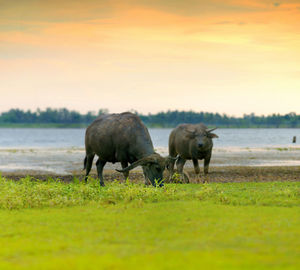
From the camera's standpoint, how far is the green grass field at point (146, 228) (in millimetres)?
6016

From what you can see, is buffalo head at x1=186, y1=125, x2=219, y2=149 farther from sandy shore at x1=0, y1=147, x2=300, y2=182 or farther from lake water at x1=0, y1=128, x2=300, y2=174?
lake water at x1=0, y1=128, x2=300, y2=174

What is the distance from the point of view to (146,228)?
818 cm

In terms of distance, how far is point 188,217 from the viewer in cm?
901

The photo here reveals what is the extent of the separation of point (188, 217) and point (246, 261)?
3.19 m

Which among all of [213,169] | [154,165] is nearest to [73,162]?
[213,169]

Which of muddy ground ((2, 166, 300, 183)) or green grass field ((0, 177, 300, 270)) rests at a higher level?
green grass field ((0, 177, 300, 270))

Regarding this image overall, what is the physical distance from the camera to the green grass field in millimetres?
6016

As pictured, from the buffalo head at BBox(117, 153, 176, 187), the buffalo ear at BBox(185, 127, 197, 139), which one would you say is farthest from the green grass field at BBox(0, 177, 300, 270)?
the buffalo ear at BBox(185, 127, 197, 139)

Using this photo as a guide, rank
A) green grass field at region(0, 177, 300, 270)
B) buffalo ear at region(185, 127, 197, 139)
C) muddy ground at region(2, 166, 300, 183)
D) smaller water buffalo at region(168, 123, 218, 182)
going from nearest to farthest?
green grass field at region(0, 177, 300, 270) < smaller water buffalo at region(168, 123, 218, 182) < buffalo ear at region(185, 127, 197, 139) < muddy ground at region(2, 166, 300, 183)

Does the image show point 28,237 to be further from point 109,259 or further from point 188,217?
point 188,217

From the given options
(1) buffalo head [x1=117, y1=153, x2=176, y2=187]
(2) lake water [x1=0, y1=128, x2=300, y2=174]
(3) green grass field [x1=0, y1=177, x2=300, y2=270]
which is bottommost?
(2) lake water [x1=0, y1=128, x2=300, y2=174]

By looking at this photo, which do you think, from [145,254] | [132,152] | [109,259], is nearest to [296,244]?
[145,254]

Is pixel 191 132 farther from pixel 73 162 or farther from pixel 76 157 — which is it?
pixel 76 157

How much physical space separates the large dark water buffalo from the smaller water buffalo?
3852 millimetres
